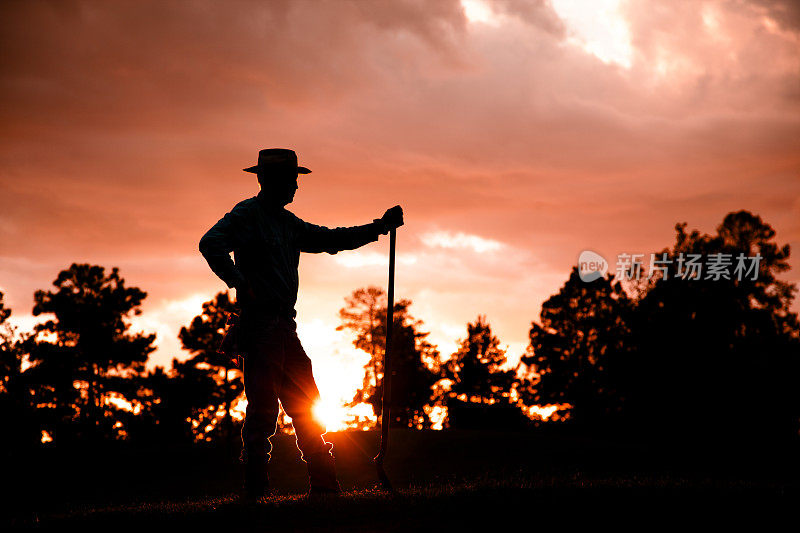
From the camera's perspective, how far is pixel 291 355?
27.3ft

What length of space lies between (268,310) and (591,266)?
59.9 metres

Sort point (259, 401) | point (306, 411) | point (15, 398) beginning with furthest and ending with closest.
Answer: point (15, 398), point (306, 411), point (259, 401)

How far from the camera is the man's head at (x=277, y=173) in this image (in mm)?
8492

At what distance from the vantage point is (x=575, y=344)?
230ft

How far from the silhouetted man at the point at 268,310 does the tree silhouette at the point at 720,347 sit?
153ft

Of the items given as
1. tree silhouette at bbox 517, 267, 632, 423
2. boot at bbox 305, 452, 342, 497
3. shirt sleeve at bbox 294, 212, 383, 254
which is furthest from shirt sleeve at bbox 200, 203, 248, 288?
tree silhouette at bbox 517, 267, 632, 423

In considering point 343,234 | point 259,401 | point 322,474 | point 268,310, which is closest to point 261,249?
point 268,310

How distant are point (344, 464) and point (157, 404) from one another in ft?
96.7

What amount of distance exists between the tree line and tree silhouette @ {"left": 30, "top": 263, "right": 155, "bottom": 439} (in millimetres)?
110

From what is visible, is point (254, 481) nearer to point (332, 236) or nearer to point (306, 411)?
point (306, 411)

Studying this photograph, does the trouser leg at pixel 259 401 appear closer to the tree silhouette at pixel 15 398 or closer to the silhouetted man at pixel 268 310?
the silhouetted man at pixel 268 310

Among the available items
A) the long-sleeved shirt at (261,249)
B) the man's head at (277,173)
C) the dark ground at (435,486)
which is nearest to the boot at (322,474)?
the dark ground at (435,486)

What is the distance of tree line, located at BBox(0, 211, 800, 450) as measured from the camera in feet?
163

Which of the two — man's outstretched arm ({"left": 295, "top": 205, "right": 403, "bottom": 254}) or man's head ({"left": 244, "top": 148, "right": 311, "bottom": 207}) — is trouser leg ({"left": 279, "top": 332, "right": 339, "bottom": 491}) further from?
man's head ({"left": 244, "top": 148, "right": 311, "bottom": 207})
